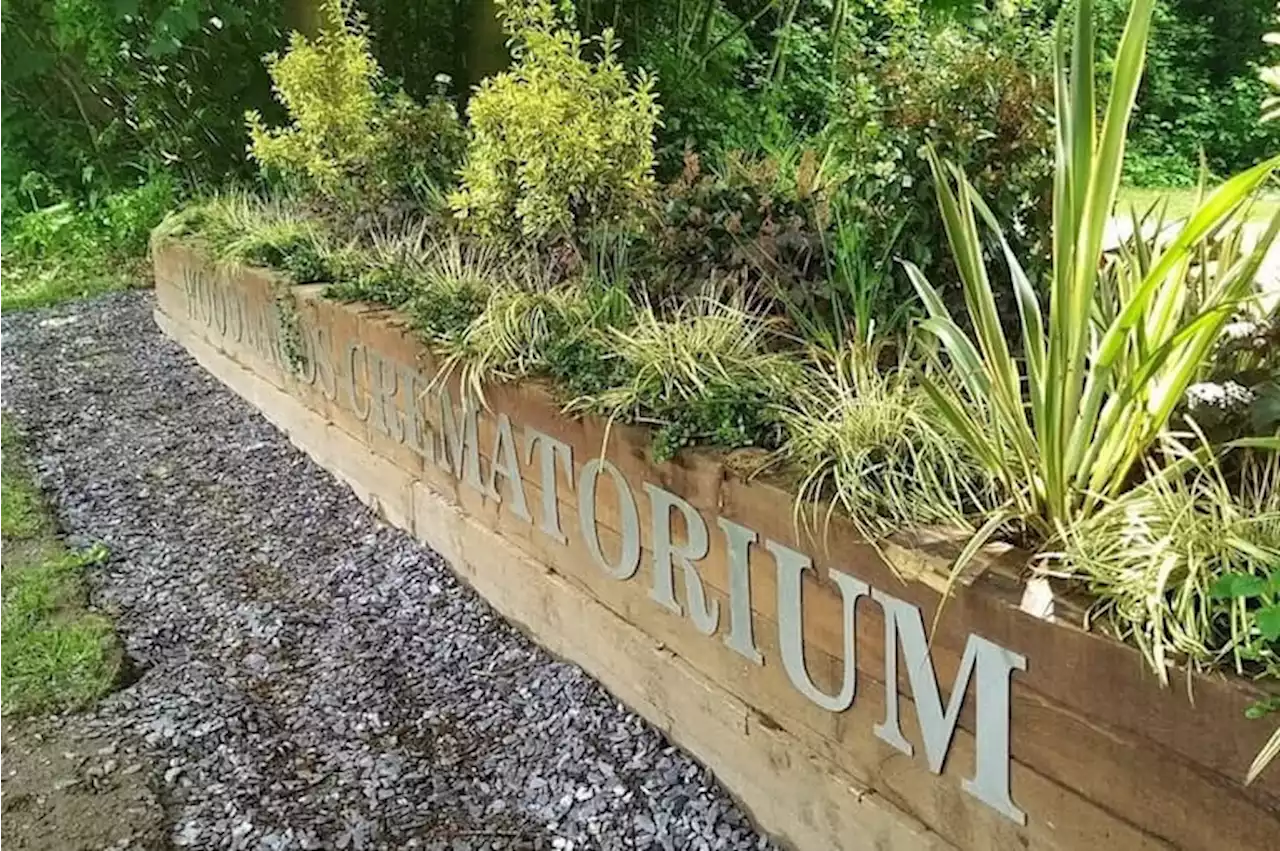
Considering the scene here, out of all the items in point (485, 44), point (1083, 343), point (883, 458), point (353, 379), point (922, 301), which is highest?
point (485, 44)

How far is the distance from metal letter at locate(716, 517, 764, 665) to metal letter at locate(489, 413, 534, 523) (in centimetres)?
79

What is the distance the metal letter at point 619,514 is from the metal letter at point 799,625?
44cm

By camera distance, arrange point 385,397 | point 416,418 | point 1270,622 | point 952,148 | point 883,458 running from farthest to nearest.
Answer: point 385,397
point 416,418
point 952,148
point 883,458
point 1270,622

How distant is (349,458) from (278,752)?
4.92 ft

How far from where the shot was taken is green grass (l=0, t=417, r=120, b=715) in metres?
2.70

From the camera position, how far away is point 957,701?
172 centimetres

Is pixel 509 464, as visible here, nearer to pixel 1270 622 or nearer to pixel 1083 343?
pixel 1083 343

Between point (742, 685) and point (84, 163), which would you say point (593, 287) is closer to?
point (742, 685)

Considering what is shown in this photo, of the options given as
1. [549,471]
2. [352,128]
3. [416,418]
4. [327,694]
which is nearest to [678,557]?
[549,471]

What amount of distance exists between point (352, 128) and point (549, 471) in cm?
214

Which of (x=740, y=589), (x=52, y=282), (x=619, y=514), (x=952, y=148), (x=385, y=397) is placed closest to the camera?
(x=740, y=589)

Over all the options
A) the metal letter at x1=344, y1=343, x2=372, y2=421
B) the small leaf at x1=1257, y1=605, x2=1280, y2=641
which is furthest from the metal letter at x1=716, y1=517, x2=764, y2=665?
the metal letter at x1=344, y1=343, x2=372, y2=421

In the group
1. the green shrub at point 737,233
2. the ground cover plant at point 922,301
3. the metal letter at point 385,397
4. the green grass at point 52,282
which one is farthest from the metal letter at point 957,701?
the green grass at point 52,282

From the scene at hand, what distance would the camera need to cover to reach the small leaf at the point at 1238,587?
4.46ft
